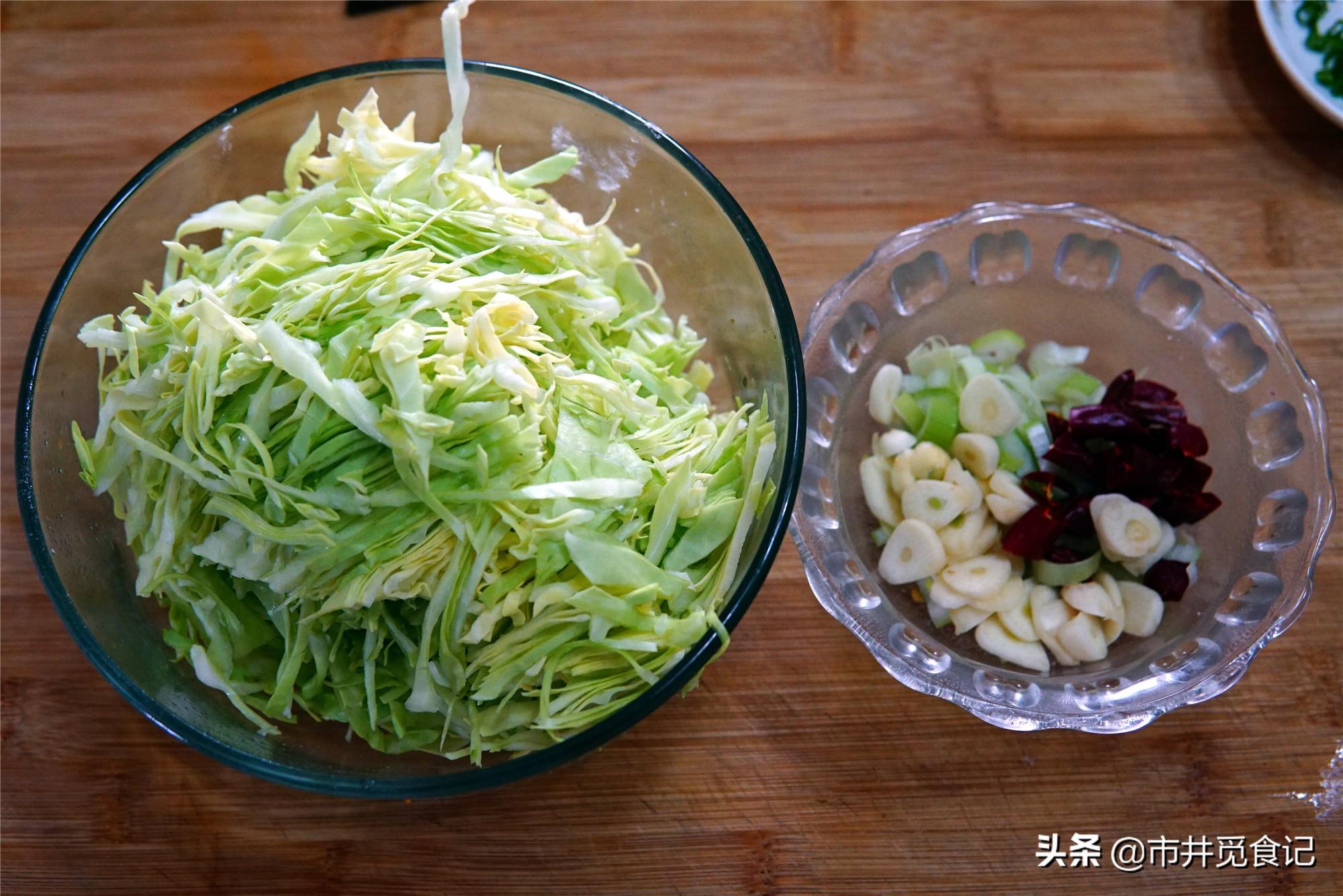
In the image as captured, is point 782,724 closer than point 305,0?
Yes

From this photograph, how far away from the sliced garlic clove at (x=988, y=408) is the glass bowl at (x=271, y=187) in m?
0.35

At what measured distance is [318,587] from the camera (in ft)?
3.88

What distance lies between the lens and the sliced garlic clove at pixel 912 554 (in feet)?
4.82

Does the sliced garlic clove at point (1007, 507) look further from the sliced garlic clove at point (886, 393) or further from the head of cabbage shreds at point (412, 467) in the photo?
the head of cabbage shreds at point (412, 467)

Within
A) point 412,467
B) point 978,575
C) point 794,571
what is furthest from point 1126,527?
point 412,467

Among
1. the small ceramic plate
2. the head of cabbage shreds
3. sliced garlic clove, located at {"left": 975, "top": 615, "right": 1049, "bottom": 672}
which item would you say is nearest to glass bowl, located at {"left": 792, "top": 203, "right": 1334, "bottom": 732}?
sliced garlic clove, located at {"left": 975, "top": 615, "right": 1049, "bottom": 672}

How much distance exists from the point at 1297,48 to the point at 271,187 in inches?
70.6

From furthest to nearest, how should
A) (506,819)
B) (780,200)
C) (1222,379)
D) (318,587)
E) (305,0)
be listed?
(305,0)
(780,200)
(1222,379)
(506,819)
(318,587)

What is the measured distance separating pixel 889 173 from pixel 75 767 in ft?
5.35

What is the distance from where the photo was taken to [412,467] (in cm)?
114

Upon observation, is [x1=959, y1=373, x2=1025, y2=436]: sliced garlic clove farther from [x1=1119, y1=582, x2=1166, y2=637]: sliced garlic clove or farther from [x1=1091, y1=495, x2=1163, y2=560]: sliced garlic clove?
[x1=1119, y1=582, x2=1166, y2=637]: sliced garlic clove

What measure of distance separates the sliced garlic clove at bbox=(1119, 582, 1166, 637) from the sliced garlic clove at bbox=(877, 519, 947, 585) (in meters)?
0.28

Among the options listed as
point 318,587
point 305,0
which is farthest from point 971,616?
point 305,0

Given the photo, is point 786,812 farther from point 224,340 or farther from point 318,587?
point 224,340
